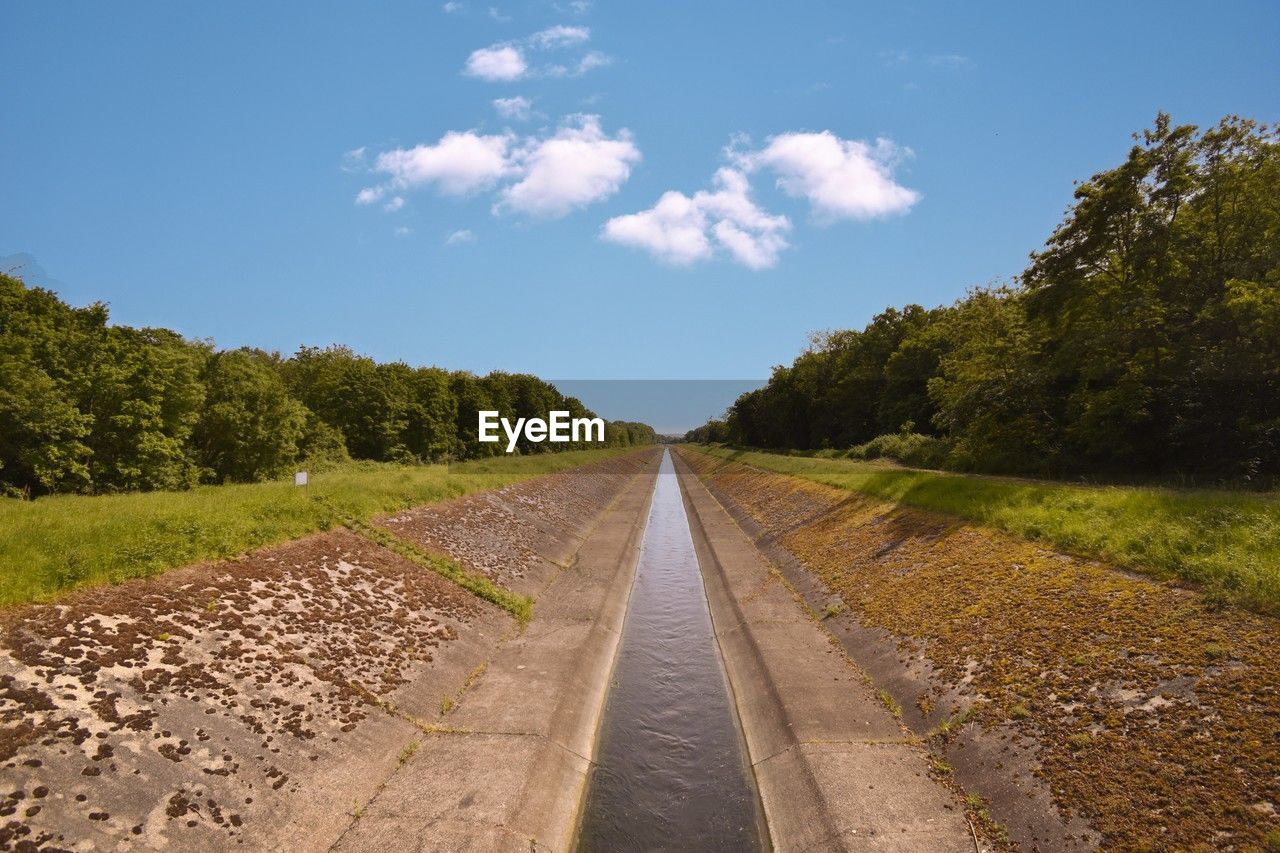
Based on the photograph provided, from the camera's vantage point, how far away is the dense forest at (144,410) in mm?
29578

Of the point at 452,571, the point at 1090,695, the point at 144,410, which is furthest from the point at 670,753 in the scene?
the point at 144,410

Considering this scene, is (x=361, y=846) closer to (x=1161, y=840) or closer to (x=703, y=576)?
(x=1161, y=840)

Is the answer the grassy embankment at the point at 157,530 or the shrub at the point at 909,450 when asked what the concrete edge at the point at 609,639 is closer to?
the grassy embankment at the point at 157,530

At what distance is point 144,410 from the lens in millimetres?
35875

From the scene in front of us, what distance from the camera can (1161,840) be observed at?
8.06 meters

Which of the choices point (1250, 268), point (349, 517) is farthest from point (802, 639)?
point (1250, 268)

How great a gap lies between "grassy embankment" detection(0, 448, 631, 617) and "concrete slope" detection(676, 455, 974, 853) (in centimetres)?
942

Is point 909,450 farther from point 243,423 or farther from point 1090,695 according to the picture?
point 243,423

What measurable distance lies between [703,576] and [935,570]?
1488cm

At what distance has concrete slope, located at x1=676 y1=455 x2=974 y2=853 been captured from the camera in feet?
34.0

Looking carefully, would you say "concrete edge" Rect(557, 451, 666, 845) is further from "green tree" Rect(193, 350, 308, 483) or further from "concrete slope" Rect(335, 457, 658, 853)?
"green tree" Rect(193, 350, 308, 483)

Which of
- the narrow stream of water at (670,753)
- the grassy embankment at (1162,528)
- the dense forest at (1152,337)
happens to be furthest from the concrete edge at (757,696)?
the dense forest at (1152,337)

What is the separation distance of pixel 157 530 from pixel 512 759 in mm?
10959

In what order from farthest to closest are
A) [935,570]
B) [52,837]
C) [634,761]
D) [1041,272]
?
[1041,272] → [935,570] → [634,761] → [52,837]
